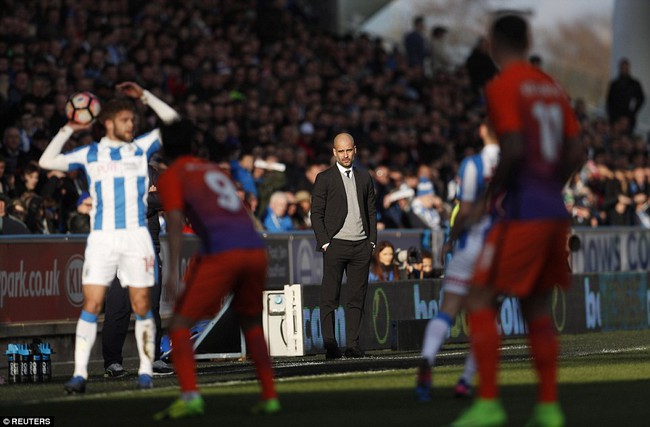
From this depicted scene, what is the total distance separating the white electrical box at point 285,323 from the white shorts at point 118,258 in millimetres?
5057

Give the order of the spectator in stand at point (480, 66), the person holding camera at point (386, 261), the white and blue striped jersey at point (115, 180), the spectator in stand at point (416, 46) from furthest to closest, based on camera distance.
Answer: the spectator in stand at point (416, 46) < the spectator in stand at point (480, 66) < the person holding camera at point (386, 261) < the white and blue striped jersey at point (115, 180)

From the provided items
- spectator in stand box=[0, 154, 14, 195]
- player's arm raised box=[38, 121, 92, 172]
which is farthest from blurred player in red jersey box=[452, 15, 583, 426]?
spectator in stand box=[0, 154, 14, 195]

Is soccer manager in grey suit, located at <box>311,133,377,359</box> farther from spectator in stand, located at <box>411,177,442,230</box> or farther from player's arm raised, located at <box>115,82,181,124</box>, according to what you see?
spectator in stand, located at <box>411,177,442,230</box>

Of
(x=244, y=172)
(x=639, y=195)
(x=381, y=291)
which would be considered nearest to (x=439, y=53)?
(x=639, y=195)

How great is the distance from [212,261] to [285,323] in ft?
24.3

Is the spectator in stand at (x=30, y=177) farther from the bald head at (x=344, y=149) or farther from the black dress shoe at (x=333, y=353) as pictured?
the black dress shoe at (x=333, y=353)

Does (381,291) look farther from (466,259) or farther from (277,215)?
(466,259)

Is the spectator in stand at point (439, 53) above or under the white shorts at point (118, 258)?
above

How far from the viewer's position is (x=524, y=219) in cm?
841

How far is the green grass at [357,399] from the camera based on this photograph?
30.6ft

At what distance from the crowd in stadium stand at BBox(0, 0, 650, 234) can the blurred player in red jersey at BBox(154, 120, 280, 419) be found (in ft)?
19.0

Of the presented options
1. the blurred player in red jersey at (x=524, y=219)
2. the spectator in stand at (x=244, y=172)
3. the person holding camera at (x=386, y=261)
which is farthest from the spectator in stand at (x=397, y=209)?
the blurred player in red jersey at (x=524, y=219)

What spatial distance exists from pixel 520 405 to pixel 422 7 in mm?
34347

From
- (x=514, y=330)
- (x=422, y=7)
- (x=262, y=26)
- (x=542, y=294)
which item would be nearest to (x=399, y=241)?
(x=514, y=330)
